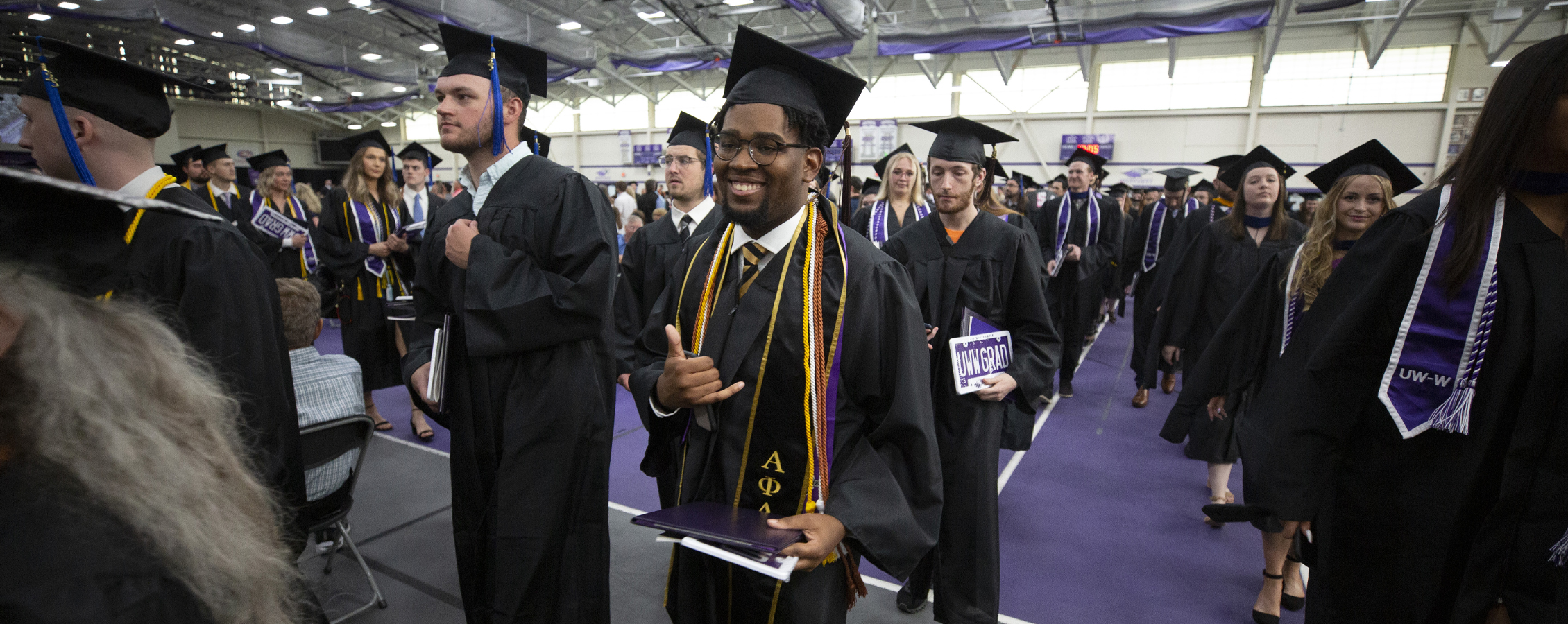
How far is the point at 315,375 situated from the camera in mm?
2713

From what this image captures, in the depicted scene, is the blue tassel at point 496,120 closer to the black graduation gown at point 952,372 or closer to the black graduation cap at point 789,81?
the black graduation cap at point 789,81

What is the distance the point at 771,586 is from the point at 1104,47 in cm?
1843

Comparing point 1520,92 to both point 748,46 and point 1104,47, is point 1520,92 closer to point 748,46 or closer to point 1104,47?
point 748,46

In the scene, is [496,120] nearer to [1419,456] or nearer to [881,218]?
[1419,456]

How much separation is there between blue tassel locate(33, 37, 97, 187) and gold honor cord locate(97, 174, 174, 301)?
0.13 m

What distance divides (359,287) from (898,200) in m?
3.84

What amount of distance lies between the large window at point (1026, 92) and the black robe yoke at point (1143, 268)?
9.61 metres

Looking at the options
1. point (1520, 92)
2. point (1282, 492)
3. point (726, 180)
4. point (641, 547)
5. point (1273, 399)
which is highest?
point (1520, 92)

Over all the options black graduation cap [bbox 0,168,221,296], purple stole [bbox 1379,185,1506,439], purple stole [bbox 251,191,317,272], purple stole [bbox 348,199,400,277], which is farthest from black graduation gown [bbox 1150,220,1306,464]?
purple stole [bbox 251,191,317,272]

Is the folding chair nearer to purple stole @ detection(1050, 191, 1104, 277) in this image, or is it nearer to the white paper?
the white paper

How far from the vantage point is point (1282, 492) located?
161cm

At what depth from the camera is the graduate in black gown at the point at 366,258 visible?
4.73 meters

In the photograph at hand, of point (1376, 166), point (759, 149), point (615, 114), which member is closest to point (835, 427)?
point (759, 149)

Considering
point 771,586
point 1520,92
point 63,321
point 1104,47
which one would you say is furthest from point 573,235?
point 1104,47
